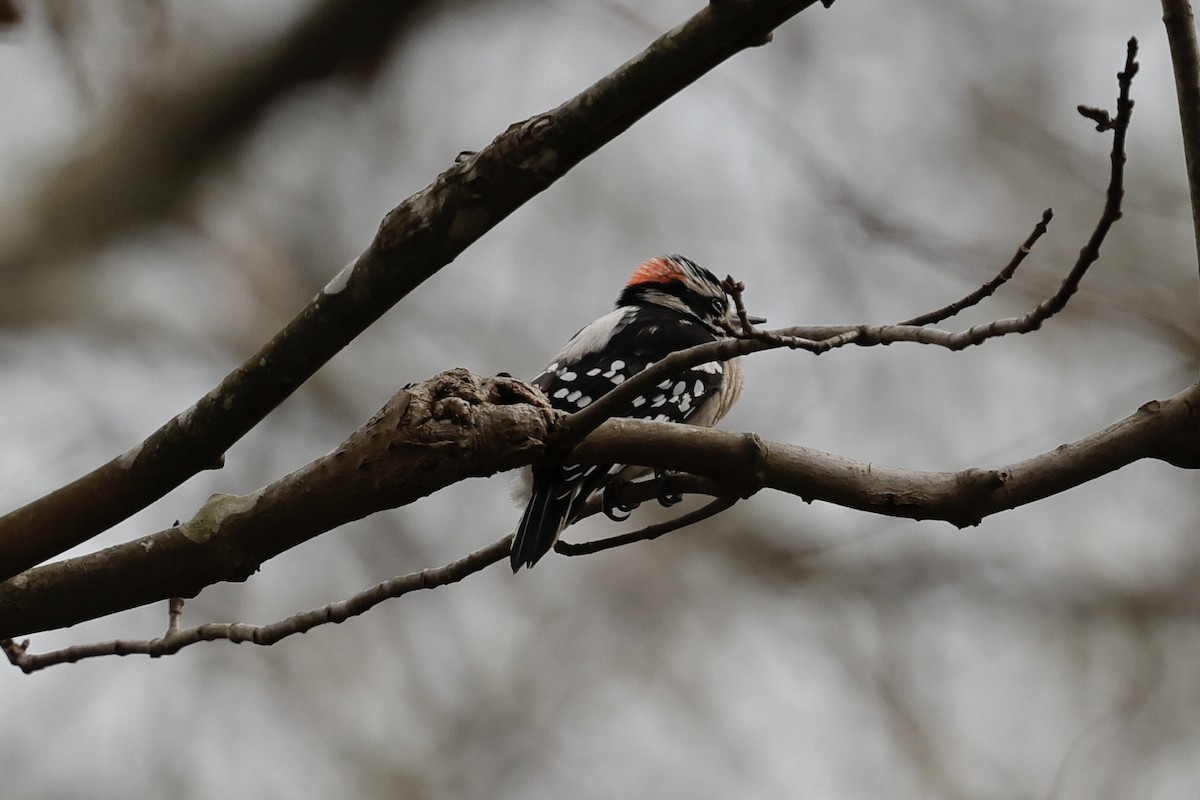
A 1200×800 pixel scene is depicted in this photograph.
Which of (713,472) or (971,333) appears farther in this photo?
(713,472)

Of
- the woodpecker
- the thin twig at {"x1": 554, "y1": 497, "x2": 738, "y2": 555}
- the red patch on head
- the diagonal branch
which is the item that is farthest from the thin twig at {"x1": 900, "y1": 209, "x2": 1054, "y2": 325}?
the red patch on head

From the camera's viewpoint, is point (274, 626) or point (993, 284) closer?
point (993, 284)

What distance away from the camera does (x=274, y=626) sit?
2.95 m

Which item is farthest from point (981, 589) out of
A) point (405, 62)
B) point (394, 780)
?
point (405, 62)

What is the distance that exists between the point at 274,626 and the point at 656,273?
308cm

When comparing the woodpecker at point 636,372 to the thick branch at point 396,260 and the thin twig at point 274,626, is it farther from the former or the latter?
the thick branch at point 396,260

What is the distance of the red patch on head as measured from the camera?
5.47 m

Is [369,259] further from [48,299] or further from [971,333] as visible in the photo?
[48,299]

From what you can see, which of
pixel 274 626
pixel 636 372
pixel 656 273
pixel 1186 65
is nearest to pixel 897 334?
pixel 1186 65

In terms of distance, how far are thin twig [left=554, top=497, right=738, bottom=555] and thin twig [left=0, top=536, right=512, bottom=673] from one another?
0.69ft

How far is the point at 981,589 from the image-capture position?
7797mm

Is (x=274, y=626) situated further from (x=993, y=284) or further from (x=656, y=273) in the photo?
(x=656, y=273)

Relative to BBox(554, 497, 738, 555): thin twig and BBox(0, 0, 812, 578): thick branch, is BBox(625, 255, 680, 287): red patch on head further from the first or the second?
BBox(0, 0, 812, 578): thick branch

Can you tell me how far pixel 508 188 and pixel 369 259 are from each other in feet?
0.95
